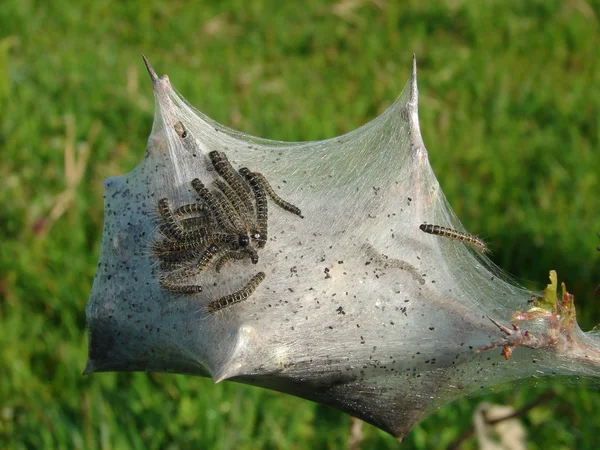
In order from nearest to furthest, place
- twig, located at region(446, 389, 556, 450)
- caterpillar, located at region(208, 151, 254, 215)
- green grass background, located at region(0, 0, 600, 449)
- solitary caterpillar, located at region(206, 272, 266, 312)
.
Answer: solitary caterpillar, located at region(206, 272, 266, 312)
caterpillar, located at region(208, 151, 254, 215)
twig, located at region(446, 389, 556, 450)
green grass background, located at region(0, 0, 600, 449)

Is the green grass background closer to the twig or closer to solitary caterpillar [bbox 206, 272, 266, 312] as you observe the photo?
the twig

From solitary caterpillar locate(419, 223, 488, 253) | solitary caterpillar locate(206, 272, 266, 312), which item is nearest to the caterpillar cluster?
solitary caterpillar locate(206, 272, 266, 312)

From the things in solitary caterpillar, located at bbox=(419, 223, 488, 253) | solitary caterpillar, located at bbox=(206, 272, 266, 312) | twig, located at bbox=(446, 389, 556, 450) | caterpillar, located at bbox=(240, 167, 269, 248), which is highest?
caterpillar, located at bbox=(240, 167, 269, 248)

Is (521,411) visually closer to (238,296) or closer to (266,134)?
(238,296)

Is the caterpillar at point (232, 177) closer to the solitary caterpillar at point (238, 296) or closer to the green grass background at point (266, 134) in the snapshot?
the solitary caterpillar at point (238, 296)

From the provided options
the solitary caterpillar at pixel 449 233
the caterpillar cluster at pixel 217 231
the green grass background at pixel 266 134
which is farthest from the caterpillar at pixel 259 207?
the green grass background at pixel 266 134

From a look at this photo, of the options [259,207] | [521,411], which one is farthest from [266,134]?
[259,207]

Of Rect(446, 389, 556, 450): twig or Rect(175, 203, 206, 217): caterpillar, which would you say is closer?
Rect(175, 203, 206, 217): caterpillar
